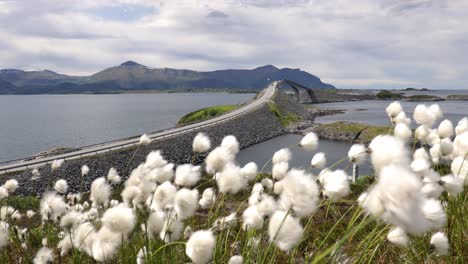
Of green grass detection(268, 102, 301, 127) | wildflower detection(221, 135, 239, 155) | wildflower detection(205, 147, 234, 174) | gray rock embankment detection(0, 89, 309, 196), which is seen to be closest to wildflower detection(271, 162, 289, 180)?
wildflower detection(221, 135, 239, 155)

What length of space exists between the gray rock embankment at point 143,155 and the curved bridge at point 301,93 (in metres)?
79.9

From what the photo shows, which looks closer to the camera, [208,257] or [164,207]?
[208,257]

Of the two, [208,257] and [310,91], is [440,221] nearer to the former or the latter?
[208,257]

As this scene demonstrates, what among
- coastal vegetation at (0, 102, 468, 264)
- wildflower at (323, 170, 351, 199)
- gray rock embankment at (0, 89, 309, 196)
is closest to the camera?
coastal vegetation at (0, 102, 468, 264)

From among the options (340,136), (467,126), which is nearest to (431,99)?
(340,136)

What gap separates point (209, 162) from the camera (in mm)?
2859

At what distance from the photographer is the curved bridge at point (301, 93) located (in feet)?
506

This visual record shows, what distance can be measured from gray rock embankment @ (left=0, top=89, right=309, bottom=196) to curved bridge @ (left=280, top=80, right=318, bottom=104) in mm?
79915

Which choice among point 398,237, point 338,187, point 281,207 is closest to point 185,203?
point 281,207

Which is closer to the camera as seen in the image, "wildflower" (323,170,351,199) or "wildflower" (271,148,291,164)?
"wildflower" (323,170,351,199)

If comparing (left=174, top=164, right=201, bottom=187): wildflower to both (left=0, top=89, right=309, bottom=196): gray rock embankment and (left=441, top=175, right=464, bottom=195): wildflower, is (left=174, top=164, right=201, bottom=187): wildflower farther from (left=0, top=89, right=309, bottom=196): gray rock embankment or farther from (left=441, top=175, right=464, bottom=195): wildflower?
(left=0, top=89, right=309, bottom=196): gray rock embankment

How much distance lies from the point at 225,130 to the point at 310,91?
11292 cm

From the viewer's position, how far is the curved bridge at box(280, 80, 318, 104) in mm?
154125

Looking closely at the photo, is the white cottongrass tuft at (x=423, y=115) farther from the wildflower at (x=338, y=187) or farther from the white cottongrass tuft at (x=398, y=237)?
the white cottongrass tuft at (x=398, y=237)
